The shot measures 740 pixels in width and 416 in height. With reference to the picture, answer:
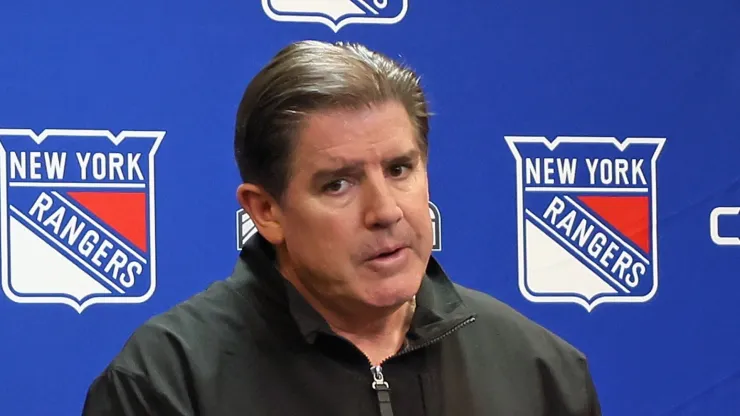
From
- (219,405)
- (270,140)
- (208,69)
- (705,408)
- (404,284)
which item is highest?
(208,69)

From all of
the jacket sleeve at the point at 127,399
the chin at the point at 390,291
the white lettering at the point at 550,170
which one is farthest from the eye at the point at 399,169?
the white lettering at the point at 550,170

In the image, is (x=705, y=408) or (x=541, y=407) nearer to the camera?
(x=541, y=407)

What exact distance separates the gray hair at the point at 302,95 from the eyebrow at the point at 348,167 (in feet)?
0.12

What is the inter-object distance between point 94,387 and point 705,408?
1225mm

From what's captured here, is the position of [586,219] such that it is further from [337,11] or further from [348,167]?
[348,167]

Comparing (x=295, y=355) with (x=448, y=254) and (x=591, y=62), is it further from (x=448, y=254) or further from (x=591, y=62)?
(x=591, y=62)

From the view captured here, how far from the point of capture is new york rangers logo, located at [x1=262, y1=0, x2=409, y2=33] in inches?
68.9

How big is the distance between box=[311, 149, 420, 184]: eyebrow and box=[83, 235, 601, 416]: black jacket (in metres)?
0.14

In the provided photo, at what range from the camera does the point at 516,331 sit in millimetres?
1213

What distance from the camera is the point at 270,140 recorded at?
3.55 feet

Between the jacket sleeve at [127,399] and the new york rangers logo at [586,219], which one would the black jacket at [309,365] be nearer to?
the jacket sleeve at [127,399]

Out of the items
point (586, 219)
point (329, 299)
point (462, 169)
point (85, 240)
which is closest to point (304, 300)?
point (329, 299)

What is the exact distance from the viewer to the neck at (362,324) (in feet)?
3.74

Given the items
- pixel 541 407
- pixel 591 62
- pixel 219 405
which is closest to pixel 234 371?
pixel 219 405
